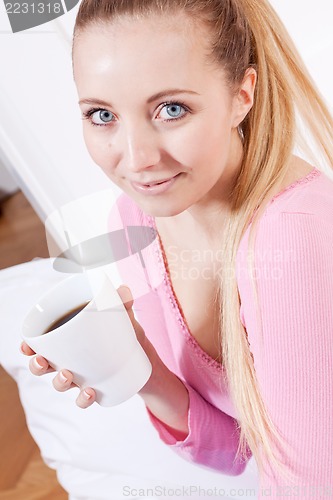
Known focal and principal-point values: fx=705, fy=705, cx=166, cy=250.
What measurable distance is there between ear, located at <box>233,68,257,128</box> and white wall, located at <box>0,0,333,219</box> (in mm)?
344

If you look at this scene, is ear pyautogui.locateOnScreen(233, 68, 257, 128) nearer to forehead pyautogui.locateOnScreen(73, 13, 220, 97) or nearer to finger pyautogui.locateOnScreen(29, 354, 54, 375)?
forehead pyautogui.locateOnScreen(73, 13, 220, 97)

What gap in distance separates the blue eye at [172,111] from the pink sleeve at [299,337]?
0.38 feet

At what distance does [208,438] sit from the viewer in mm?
770

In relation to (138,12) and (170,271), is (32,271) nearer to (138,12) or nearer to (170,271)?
(170,271)

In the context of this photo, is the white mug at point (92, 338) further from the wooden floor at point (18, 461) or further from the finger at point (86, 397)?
the wooden floor at point (18, 461)

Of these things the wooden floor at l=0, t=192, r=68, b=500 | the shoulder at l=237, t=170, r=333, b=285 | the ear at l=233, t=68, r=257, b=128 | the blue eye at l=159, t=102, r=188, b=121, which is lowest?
the wooden floor at l=0, t=192, r=68, b=500

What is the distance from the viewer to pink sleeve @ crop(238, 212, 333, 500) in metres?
0.52

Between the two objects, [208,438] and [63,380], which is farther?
[208,438]

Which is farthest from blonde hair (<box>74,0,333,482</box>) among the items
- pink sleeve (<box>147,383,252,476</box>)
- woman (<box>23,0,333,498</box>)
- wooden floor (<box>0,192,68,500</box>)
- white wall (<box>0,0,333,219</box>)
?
wooden floor (<box>0,192,68,500</box>)

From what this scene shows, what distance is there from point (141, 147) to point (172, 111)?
0.11 feet

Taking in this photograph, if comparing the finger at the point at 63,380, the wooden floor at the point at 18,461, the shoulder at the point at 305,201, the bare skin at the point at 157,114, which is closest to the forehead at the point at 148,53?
the bare skin at the point at 157,114

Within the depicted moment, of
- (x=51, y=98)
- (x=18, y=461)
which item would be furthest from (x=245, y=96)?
(x=18, y=461)

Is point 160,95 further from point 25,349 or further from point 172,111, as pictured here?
point 25,349

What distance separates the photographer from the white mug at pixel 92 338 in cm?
51
